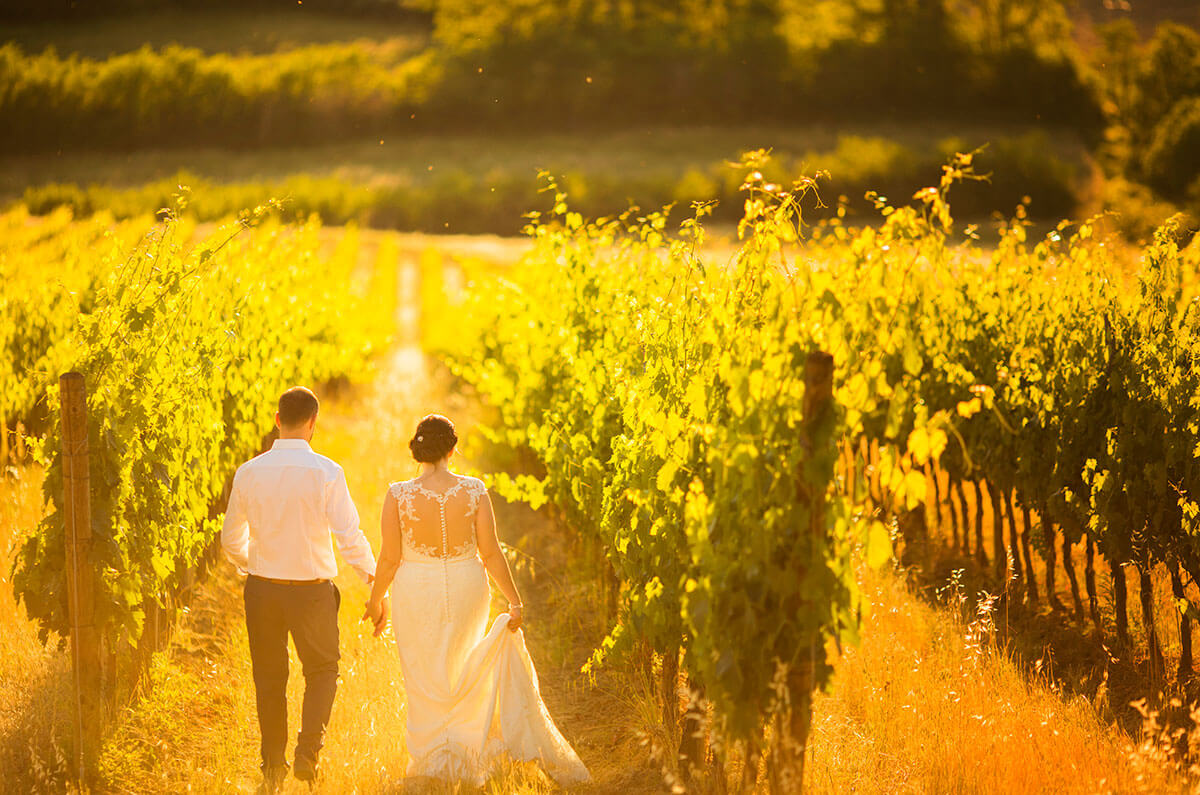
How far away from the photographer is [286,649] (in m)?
5.05

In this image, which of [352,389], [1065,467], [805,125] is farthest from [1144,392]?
[805,125]

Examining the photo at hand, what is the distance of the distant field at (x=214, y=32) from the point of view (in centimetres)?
6184

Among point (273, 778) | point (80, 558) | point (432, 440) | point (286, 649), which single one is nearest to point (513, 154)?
point (80, 558)

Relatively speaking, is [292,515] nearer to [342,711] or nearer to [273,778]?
[273,778]

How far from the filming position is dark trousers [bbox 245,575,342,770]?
4.98 m

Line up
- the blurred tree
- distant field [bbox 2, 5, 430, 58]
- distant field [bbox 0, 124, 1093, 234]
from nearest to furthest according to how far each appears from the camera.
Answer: distant field [bbox 0, 124, 1093, 234] → distant field [bbox 2, 5, 430, 58] → the blurred tree

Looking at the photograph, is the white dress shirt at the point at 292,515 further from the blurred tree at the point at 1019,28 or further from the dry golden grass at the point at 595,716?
the blurred tree at the point at 1019,28

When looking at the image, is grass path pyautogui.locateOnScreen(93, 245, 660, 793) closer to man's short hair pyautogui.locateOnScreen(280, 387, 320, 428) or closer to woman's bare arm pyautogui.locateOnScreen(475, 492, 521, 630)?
woman's bare arm pyautogui.locateOnScreen(475, 492, 521, 630)

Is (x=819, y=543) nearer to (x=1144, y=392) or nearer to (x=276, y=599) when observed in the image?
(x=276, y=599)

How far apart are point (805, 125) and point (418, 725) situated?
6763cm

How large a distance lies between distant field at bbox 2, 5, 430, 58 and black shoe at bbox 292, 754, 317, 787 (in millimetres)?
65022

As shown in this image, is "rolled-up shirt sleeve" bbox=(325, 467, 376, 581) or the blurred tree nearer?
"rolled-up shirt sleeve" bbox=(325, 467, 376, 581)

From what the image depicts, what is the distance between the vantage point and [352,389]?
653 inches

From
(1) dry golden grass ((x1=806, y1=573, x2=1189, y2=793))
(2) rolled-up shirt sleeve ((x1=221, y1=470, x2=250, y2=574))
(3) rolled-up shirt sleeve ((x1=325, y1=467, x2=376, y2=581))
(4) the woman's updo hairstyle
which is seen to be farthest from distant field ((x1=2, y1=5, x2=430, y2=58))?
(1) dry golden grass ((x1=806, y1=573, x2=1189, y2=793))
